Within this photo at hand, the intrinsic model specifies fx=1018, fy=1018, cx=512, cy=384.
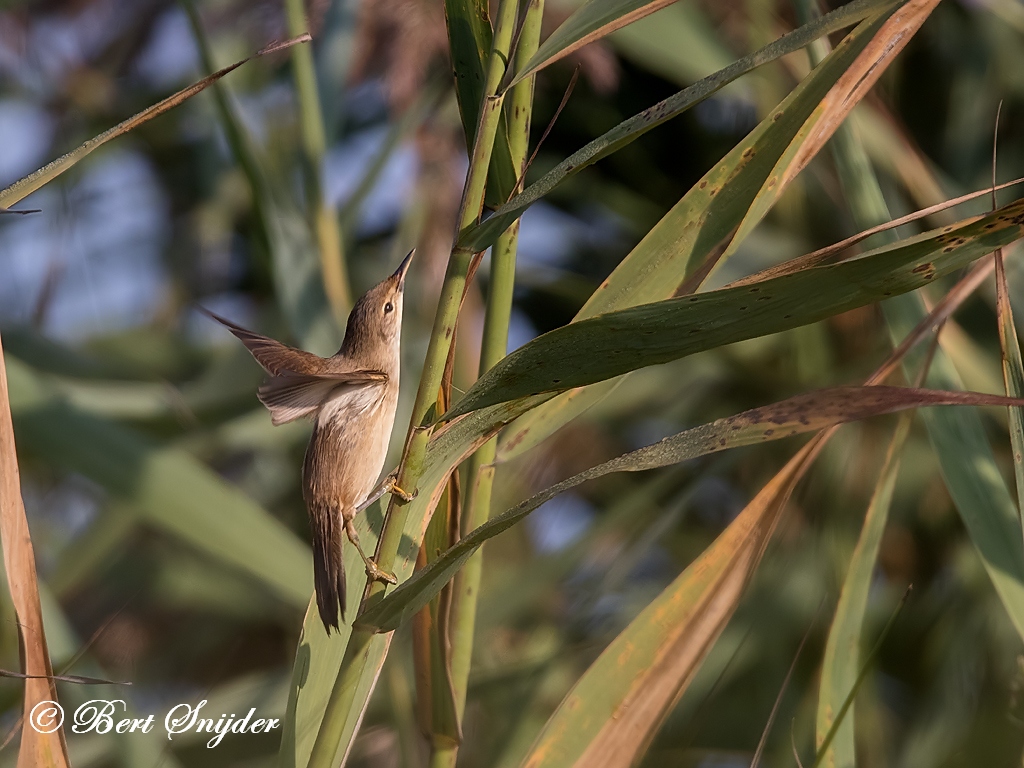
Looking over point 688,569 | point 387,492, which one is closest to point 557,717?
point 688,569

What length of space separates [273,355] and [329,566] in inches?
8.9

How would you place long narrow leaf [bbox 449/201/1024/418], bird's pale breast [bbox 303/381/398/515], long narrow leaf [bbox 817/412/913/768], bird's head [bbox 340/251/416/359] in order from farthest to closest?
bird's head [bbox 340/251/416/359], bird's pale breast [bbox 303/381/398/515], long narrow leaf [bbox 817/412/913/768], long narrow leaf [bbox 449/201/1024/418]

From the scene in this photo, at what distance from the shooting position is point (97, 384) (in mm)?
1860

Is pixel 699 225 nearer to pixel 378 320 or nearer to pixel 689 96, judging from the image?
pixel 689 96

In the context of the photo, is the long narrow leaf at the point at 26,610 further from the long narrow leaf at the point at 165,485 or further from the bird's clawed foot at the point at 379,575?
the long narrow leaf at the point at 165,485

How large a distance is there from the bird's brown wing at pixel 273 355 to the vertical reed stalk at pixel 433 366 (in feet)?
1.06

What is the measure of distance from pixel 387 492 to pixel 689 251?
1.30 ft

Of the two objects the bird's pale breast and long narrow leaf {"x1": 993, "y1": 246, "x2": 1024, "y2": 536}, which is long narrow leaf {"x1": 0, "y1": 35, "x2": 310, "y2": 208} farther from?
long narrow leaf {"x1": 993, "y1": 246, "x2": 1024, "y2": 536}

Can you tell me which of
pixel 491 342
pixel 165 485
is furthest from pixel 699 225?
pixel 165 485

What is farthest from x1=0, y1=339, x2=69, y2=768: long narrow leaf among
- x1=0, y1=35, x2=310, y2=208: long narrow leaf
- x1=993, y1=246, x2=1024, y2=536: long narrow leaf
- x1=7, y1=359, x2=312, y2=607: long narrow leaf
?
x1=993, y1=246, x2=1024, y2=536: long narrow leaf

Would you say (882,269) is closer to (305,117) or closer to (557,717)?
(557,717)

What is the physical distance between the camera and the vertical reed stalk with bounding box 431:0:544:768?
0.81 meters

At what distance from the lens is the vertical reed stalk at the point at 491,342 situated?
810 millimetres

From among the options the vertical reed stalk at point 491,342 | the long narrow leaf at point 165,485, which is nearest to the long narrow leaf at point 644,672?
the vertical reed stalk at point 491,342
